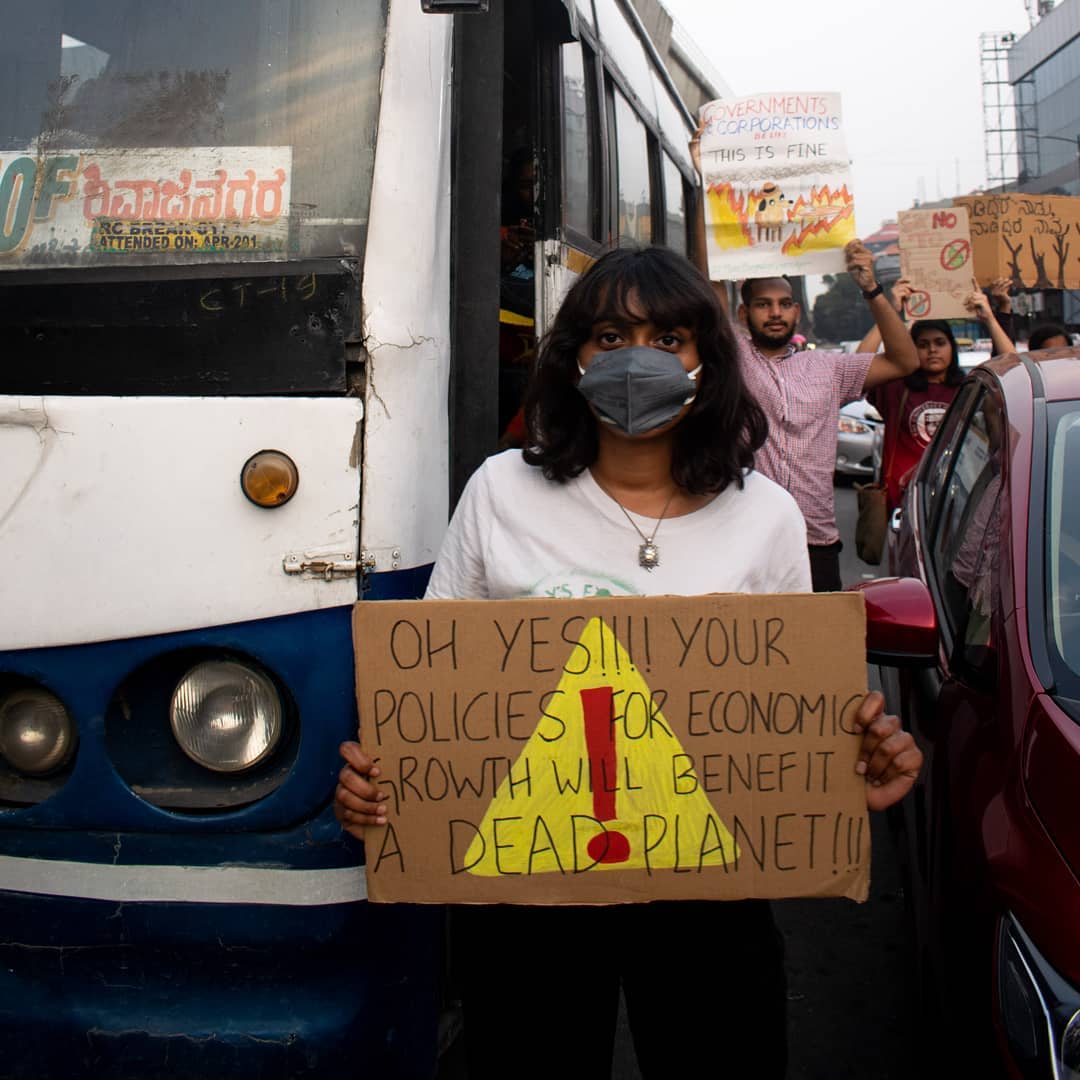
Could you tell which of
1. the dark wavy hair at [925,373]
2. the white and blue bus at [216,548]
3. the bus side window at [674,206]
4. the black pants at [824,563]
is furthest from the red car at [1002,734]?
the bus side window at [674,206]

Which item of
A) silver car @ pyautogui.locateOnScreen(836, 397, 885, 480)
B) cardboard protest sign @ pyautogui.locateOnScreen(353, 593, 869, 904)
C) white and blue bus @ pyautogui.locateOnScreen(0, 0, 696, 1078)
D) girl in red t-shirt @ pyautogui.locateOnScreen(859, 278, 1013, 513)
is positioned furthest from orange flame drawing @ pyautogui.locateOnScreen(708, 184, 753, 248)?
silver car @ pyautogui.locateOnScreen(836, 397, 885, 480)

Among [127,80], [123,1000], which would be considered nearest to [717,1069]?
[123,1000]

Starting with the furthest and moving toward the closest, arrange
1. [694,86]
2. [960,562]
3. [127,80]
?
[694,86], [960,562], [127,80]

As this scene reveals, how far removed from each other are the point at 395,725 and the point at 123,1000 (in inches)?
33.2

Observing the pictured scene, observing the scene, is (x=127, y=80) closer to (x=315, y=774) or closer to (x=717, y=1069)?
(x=315, y=774)

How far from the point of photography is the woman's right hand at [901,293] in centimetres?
505

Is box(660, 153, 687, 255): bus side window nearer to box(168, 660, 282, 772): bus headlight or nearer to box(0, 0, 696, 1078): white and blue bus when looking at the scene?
box(0, 0, 696, 1078): white and blue bus

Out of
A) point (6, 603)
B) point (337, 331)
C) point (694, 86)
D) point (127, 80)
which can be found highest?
point (694, 86)

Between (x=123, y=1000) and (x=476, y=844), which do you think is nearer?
(x=476, y=844)

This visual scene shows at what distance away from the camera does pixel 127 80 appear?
257 cm

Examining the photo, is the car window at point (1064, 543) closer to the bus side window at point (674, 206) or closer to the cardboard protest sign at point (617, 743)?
the cardboard protest sign at point (617, 743)

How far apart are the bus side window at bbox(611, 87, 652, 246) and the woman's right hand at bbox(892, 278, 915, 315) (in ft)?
3.61

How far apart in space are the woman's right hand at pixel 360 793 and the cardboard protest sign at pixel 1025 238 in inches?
191

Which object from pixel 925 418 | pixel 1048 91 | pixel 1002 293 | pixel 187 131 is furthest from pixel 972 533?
pixel 1048 91
